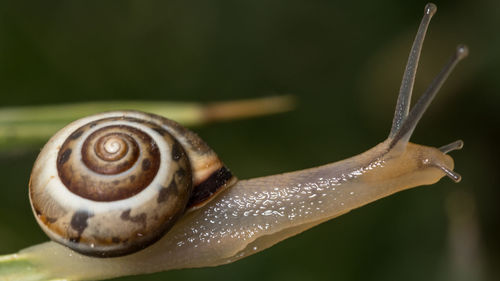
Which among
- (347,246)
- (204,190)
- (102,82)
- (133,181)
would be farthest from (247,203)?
(102,82)

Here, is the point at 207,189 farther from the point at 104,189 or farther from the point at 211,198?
the point at 104,189

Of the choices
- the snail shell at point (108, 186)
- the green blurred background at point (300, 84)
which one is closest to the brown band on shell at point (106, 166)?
the snail shell at point (108, 186)

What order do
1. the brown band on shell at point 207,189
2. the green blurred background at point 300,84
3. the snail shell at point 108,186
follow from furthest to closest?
1. the green blurred background at point 300,84
2. the brown band on shell at point 207,189
3. the snail shell at point 108,186

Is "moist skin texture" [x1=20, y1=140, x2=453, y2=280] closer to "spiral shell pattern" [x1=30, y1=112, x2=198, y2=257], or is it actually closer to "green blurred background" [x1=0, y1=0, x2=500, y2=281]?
"spiral shell pattern" [x1=30, y1=112, x2=198, y2=257]

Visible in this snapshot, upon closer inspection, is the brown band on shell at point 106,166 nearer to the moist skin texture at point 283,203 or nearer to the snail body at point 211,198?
the snail body at point 211,198

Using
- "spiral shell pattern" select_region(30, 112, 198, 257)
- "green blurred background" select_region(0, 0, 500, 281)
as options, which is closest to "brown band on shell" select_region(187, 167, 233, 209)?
"spiral shell pattern" select_region(30, 112, 198, 257)

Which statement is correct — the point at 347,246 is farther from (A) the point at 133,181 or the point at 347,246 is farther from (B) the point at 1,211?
(B) the point at 1,211

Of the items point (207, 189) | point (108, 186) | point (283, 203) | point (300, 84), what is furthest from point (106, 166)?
point (300, 84)
